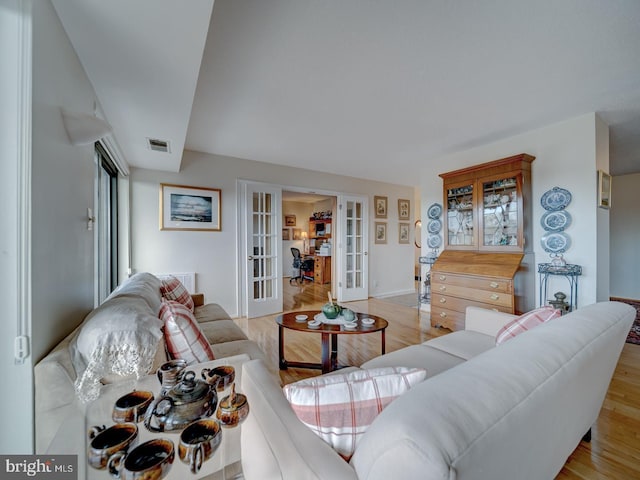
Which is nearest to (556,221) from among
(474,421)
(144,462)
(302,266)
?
(474,421)

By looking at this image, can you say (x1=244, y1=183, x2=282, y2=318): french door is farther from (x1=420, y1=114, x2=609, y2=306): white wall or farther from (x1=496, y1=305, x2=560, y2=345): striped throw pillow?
(x1=420, y1=114, x2=609, y2=306): white wall

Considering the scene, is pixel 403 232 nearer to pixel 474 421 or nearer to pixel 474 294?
pixel 474 294

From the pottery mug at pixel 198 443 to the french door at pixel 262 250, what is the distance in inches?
131

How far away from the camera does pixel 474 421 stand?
512mm

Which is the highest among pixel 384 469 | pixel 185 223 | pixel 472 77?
pixel 472 77

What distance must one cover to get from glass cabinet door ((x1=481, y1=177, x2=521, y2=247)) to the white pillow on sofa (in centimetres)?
349

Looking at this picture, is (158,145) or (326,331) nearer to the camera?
(326,331)

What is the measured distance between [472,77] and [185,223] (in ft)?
11.7

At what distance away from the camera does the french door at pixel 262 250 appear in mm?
3930

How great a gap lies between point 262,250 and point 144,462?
11.8 ft

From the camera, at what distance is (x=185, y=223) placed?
11.7 feet

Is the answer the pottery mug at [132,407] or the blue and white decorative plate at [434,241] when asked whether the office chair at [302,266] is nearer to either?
the blue and white decorative plate at [434,241]

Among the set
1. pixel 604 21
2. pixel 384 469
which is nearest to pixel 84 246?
pixel 384 469

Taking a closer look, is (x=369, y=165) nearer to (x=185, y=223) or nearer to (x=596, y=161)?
(x=596, y=161)
